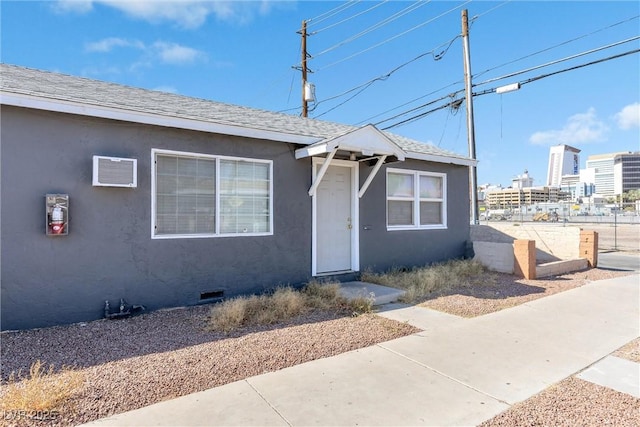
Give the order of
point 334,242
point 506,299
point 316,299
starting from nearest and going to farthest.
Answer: point 316,299 → point 506,299 → point 334,242

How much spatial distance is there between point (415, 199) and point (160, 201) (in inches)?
239

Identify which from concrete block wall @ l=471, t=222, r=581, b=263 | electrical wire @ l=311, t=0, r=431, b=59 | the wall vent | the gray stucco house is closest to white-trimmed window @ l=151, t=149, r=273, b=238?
the gray stucco house

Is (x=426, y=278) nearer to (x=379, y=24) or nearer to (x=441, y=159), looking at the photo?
(x=441, y=159)

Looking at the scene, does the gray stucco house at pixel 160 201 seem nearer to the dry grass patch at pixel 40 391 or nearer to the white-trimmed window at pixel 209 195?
the white-trimmed window at pixel 209 195

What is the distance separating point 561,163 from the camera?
251ft

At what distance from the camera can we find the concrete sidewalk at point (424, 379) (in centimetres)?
282

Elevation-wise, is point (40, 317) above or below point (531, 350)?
above

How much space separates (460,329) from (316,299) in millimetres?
2257

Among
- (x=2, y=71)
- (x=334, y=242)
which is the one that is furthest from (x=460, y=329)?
(x=2, y=71)

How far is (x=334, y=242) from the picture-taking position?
771cm

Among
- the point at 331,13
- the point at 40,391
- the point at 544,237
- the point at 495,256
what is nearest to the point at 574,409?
the point at 40,391

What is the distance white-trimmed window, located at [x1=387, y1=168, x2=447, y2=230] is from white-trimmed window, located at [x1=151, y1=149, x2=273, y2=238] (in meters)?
3.41

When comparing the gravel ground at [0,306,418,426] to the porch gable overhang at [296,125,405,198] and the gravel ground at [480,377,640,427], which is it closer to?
the gravel ground at [480,377,640,427]

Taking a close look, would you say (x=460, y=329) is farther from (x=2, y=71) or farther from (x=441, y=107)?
(x=441, y=107)
